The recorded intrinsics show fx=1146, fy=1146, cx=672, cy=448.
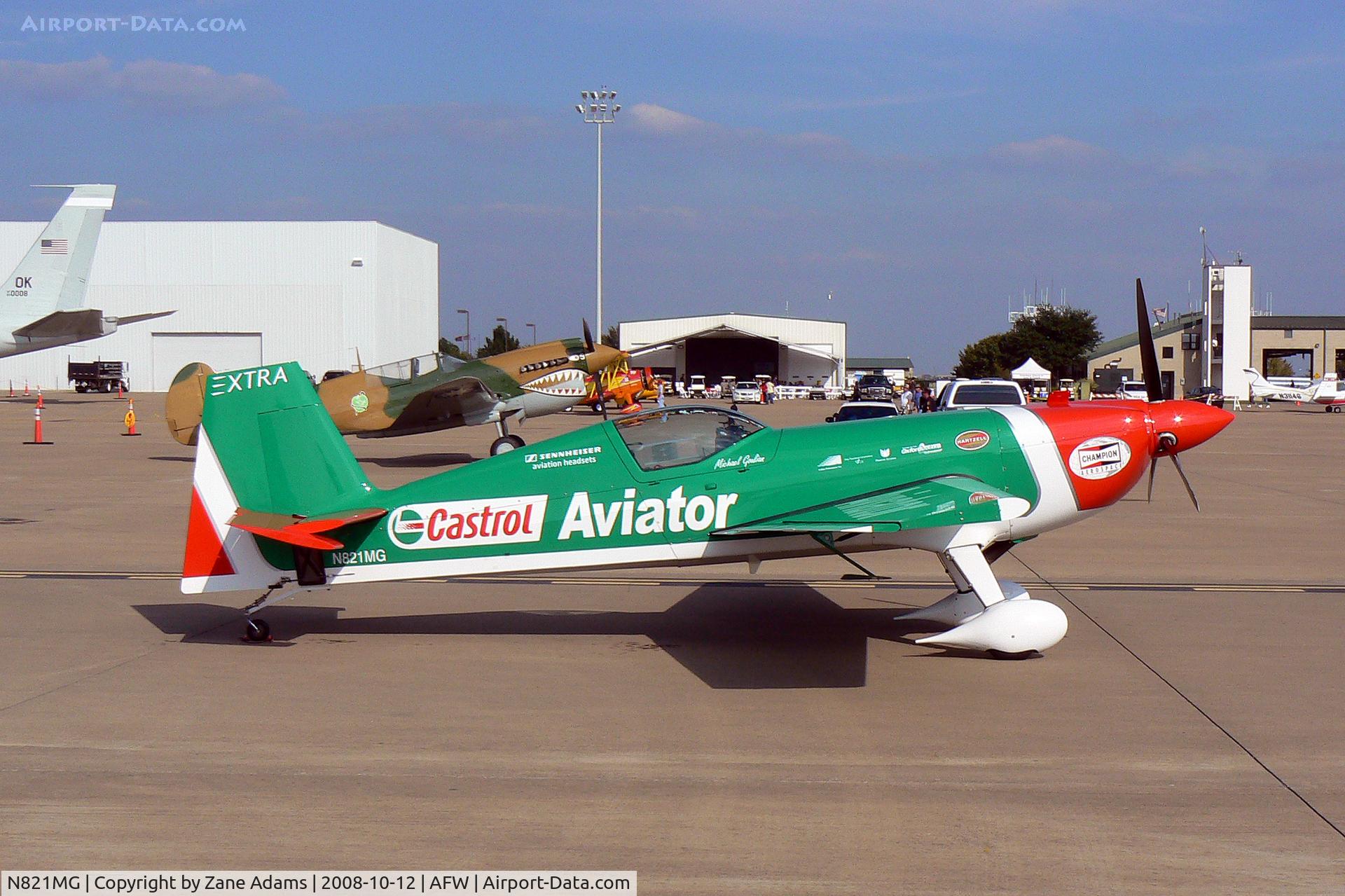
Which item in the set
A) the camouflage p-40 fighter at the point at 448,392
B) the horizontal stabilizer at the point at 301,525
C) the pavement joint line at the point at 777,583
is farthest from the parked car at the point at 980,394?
the horizontal stabilizer at the point at 301,525

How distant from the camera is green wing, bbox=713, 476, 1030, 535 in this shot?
25.1 feet

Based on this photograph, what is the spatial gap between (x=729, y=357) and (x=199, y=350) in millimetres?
59158

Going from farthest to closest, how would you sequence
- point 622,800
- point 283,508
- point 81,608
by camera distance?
point 81,608 → point 283,508 → point 622,800

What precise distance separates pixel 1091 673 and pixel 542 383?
18.6 m

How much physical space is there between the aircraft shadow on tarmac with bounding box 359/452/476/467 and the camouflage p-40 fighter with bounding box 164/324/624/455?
0.67 metres

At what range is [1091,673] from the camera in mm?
7836

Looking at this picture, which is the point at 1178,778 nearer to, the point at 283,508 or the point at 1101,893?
the point at 1101,893

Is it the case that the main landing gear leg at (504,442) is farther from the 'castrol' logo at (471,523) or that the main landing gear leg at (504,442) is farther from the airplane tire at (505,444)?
the 'castrol' logo at (471,523)

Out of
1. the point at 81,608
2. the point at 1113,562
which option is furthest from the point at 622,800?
the point at 1113,562

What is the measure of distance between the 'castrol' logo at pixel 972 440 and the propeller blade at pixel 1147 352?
1.74 metres

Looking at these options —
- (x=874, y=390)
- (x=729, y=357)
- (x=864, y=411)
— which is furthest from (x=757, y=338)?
(x=864, y=411)

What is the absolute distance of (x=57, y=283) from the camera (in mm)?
41438

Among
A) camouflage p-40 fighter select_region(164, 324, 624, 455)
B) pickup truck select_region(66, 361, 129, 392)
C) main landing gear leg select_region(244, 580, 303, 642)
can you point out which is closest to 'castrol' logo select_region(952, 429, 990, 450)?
main landing gear leg select_region(244, 580, 303, 642)

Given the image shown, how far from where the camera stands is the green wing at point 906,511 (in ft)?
25.1
